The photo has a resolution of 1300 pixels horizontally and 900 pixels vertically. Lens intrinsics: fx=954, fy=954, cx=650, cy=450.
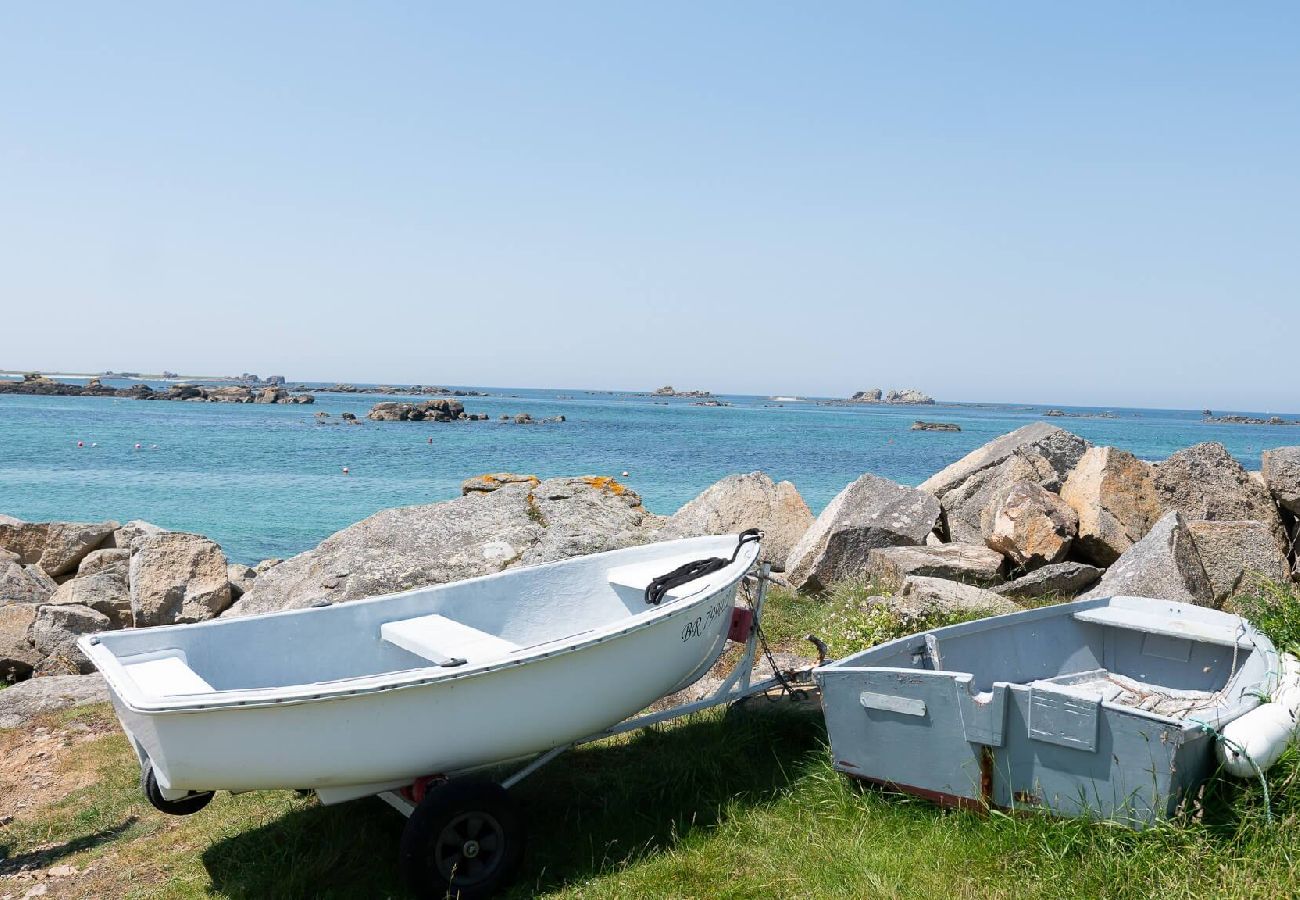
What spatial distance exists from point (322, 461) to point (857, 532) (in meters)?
34.1

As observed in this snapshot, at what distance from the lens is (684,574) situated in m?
6.20

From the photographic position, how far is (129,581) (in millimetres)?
12914

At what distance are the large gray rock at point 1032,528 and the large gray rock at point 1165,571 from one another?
0.99 m

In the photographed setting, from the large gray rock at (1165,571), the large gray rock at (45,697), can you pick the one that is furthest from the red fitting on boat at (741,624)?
the large gray rock at (45,697)

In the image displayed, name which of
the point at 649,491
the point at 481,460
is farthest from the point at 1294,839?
the point at 481,460

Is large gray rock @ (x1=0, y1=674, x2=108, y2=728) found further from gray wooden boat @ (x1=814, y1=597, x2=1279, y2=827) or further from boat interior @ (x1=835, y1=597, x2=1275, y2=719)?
boat interior @ (x1=835, y1=597, x2=1275, y2=719)

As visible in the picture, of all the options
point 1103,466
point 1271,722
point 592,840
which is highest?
point 1103,466

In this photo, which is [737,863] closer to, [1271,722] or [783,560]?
[1271,722]

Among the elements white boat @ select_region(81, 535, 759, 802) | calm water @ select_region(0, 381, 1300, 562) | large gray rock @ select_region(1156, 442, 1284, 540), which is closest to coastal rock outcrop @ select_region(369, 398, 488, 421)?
calm water @ select_region(0, 381, 1300, 562)

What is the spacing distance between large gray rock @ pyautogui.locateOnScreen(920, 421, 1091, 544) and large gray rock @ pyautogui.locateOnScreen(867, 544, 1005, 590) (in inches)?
57.0

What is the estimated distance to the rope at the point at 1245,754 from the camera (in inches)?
157

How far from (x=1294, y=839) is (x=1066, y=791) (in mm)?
862

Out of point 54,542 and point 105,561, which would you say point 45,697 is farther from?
point 54,542

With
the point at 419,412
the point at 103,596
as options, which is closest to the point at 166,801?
the point at 103,596
